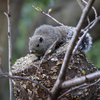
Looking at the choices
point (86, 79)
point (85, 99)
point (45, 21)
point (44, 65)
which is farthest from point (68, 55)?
point (45, 21)

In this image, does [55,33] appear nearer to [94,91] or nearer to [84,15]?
[94,91]

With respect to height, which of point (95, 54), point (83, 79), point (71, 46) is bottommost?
point (83, 79)

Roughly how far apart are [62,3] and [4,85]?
4998 mm

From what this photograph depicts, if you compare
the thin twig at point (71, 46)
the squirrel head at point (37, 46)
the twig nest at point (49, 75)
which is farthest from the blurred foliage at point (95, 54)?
the thin twig at point (71, 46)

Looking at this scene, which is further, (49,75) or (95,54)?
(95,54)

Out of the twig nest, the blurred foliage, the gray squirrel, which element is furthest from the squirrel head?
the blurred foliage

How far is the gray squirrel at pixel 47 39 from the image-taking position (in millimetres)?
3251

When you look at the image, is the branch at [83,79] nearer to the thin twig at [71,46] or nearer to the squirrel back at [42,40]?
the thin twig at [71,46]

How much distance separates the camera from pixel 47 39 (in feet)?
11.5

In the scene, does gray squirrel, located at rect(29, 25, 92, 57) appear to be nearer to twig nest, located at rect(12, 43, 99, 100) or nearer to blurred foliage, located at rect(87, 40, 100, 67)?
twig nest, located at rect(12, 43, 99, 100)

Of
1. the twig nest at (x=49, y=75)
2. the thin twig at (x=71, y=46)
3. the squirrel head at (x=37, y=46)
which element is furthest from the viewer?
the squirrel head at (x=37, y=46)

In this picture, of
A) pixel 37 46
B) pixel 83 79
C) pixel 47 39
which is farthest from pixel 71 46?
pixel 47 39

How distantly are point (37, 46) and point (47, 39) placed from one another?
344 mm

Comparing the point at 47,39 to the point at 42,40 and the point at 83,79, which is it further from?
the point at 83,79
